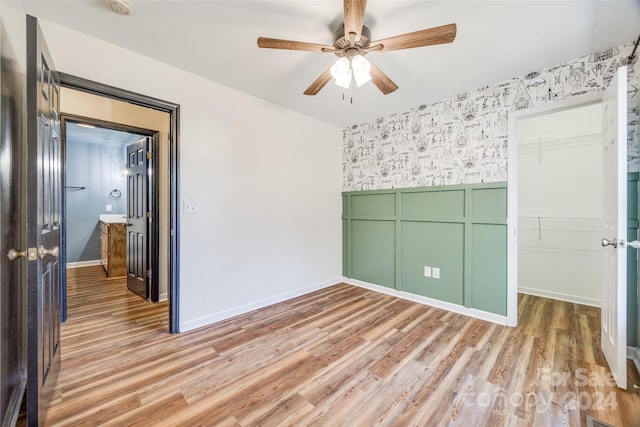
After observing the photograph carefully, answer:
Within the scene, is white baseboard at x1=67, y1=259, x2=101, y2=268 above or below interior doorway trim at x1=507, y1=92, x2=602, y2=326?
below

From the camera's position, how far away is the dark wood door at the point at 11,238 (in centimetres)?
129

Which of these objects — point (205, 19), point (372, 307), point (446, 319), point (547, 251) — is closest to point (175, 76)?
point (205, 19)

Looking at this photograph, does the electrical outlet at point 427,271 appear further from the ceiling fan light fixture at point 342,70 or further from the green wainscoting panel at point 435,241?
the ceiling fan light fixture at point 342,70

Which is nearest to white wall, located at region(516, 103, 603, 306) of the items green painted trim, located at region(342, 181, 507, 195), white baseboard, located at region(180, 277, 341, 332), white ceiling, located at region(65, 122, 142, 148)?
green painted trim, located at region(342, 181, 507, 195)

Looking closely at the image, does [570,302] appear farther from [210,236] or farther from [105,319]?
[105,319]

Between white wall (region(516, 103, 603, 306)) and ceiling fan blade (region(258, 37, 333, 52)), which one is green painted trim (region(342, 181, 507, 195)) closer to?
white wall (region(516, 103, 603, 306))

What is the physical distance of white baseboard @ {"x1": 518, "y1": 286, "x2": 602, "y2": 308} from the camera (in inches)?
118

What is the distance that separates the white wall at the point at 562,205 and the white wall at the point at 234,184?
2723 mm

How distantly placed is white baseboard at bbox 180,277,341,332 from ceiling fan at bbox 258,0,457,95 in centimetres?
240

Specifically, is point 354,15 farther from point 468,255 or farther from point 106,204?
point 106,204

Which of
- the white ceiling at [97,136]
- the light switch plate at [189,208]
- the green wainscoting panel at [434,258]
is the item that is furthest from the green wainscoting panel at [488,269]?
the white ceiling at [97,136]

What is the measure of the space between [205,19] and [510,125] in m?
2.82

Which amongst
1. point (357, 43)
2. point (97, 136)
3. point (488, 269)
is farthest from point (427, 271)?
point (97, 136)

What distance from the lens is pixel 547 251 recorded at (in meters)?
3.33
